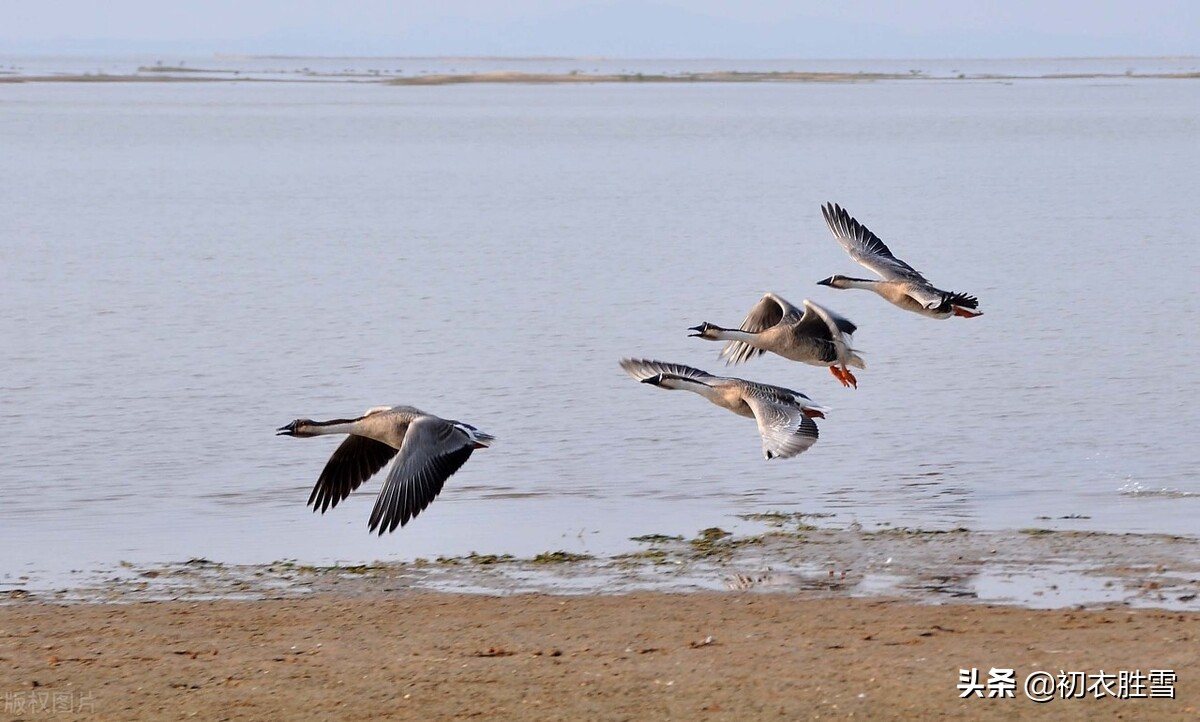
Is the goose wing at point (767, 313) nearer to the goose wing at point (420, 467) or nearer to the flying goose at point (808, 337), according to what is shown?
the flying goose at point (808, 337)

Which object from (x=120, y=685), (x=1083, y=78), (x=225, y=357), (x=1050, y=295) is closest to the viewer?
(x=120, y=685)

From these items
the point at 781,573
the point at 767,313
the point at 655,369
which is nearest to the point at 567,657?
the point at 781,573

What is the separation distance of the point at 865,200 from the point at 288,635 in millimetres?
34678

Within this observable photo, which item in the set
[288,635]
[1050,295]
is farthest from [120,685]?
[1050,295]

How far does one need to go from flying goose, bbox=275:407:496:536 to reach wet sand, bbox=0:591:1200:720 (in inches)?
27.0

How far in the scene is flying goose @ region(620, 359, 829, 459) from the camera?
10.7 metres

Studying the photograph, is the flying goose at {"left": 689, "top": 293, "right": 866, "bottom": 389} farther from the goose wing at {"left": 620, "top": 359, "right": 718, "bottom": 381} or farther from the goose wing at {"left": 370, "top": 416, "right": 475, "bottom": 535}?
the goose wing at {"left": 370, "top": 416, "right": 475, "bottom": 535}

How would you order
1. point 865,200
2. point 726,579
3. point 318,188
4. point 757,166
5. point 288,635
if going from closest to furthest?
point 288,635
point 726,579
point 865,200
point 318,188
point 757,166

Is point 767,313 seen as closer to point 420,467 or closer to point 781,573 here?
point 781,573

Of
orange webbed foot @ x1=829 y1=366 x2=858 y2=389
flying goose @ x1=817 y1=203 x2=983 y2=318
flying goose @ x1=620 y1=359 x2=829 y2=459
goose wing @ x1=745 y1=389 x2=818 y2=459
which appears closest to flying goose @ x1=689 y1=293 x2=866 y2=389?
orange webbed foot @ x1=829 y1=366 x2=858 y2=389

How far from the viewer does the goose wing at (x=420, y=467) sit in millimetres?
10086

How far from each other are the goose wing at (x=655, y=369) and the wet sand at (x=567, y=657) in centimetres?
173

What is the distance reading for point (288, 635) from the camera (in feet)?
31.8

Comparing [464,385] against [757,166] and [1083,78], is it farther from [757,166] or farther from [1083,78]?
[1083,78]
